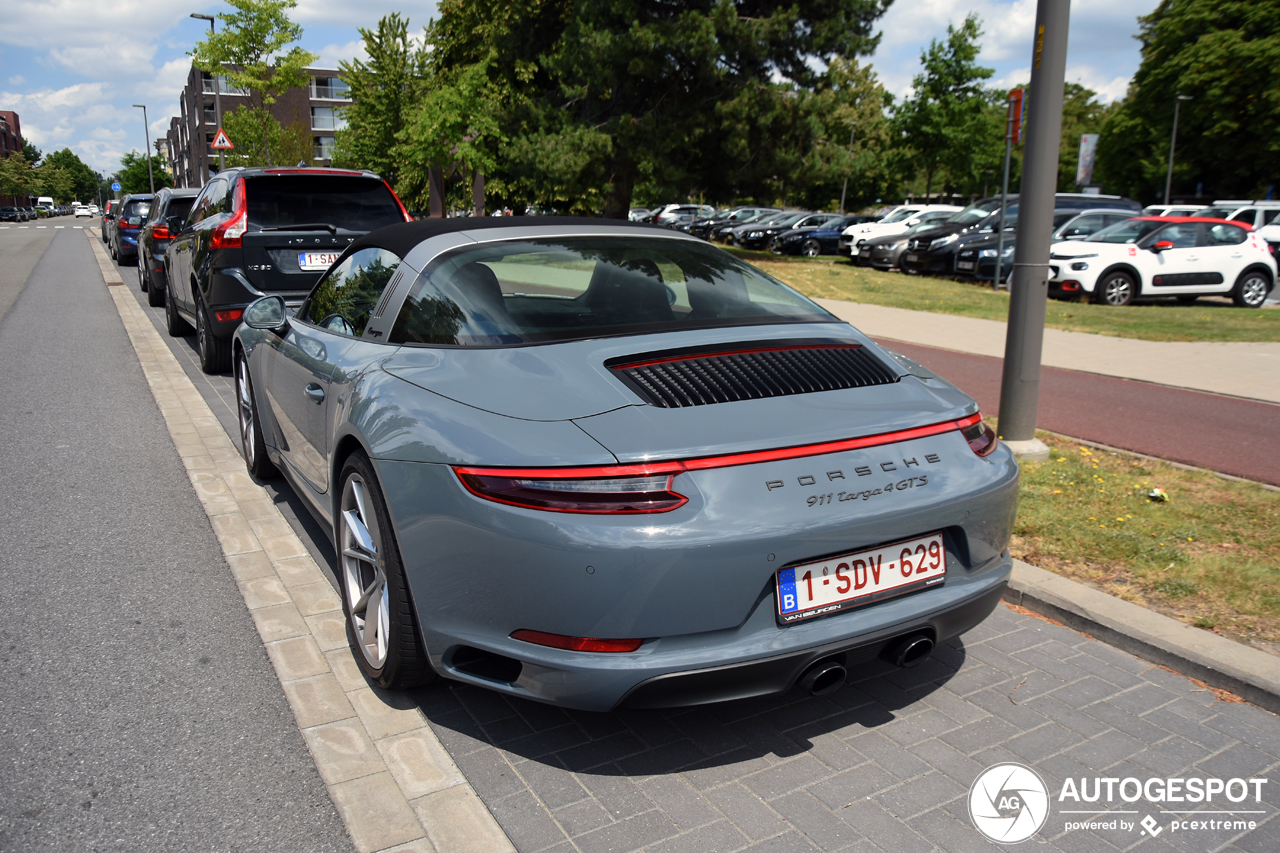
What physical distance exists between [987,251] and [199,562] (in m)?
18.7

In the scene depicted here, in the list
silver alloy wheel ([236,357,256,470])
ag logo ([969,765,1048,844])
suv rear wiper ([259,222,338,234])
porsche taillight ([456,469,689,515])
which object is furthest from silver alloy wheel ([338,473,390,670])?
suv rear wiper ([259,222,338,234])

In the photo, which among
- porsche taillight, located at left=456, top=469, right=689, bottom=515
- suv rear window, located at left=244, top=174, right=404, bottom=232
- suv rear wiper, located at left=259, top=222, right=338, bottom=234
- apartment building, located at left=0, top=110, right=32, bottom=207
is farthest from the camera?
apartment building, located at left=0, top=110, right=32, bottom=207

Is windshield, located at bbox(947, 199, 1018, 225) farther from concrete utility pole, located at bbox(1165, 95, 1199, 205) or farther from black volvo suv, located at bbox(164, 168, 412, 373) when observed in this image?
concrete utility pole, located at bbox(1165, 95, 1199, 205)

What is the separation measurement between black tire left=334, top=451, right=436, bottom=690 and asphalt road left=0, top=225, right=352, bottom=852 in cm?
32

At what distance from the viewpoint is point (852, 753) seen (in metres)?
2.85

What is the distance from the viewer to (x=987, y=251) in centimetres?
2000

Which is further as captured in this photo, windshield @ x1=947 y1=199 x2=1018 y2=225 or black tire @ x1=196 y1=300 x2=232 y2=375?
windshield @ x1=947 y1=199 x2=1018 y2=225

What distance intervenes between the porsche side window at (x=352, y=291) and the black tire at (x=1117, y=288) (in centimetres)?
1548

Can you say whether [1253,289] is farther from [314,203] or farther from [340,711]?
[340,711]

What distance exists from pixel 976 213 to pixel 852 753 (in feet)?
78.4

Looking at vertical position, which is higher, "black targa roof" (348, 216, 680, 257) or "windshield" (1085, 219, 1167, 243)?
"windshield" (1085, 219, 1167, 243)

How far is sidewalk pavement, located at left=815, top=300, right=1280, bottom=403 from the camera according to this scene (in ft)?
29.9

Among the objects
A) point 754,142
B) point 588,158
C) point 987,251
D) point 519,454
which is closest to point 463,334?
point 519,454

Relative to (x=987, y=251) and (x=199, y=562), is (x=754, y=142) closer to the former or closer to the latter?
(x=987, y=251)
